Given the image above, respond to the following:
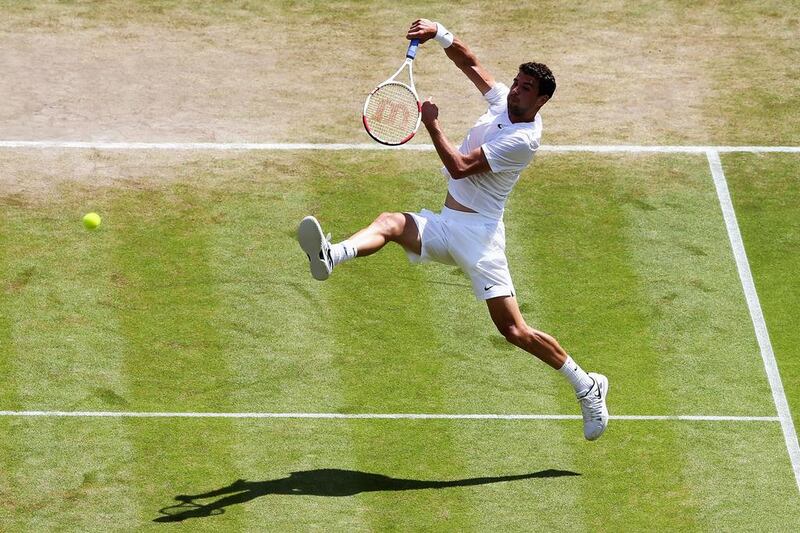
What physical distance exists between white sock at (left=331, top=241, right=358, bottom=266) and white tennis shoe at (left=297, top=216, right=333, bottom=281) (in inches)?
1.6

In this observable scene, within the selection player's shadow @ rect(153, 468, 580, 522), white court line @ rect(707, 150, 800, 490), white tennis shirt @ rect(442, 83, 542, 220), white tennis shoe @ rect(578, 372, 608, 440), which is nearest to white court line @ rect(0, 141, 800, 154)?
white court line @ rect(707, 150, 800, 490)

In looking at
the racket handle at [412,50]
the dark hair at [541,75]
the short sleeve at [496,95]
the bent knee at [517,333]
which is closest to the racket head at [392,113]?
the racket handle at [412,50]

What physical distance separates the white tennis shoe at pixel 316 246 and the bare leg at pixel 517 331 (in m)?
1.48

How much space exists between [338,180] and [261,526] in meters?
6.12

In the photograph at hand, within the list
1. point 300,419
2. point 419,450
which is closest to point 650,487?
point 419,450

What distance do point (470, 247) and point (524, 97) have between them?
131 centimetres

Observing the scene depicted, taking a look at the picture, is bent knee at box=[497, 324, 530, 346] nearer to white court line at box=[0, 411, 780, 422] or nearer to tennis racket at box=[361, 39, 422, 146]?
white court line at box=[0, 411, 780, 422]

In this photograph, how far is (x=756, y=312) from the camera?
53.4 ft

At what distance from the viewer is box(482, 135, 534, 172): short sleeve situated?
1365cm

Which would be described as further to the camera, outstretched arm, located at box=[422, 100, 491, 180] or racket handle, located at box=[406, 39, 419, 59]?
racket handle, located at box=[406, 39, 419, 59]

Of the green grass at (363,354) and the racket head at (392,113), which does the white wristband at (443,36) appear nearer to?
the racket head at (392,113)

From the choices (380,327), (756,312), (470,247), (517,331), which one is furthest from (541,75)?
(756,312)

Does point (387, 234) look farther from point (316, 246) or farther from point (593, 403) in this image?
point (593, 403)

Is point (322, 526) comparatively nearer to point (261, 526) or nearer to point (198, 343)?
point (261, 526)
